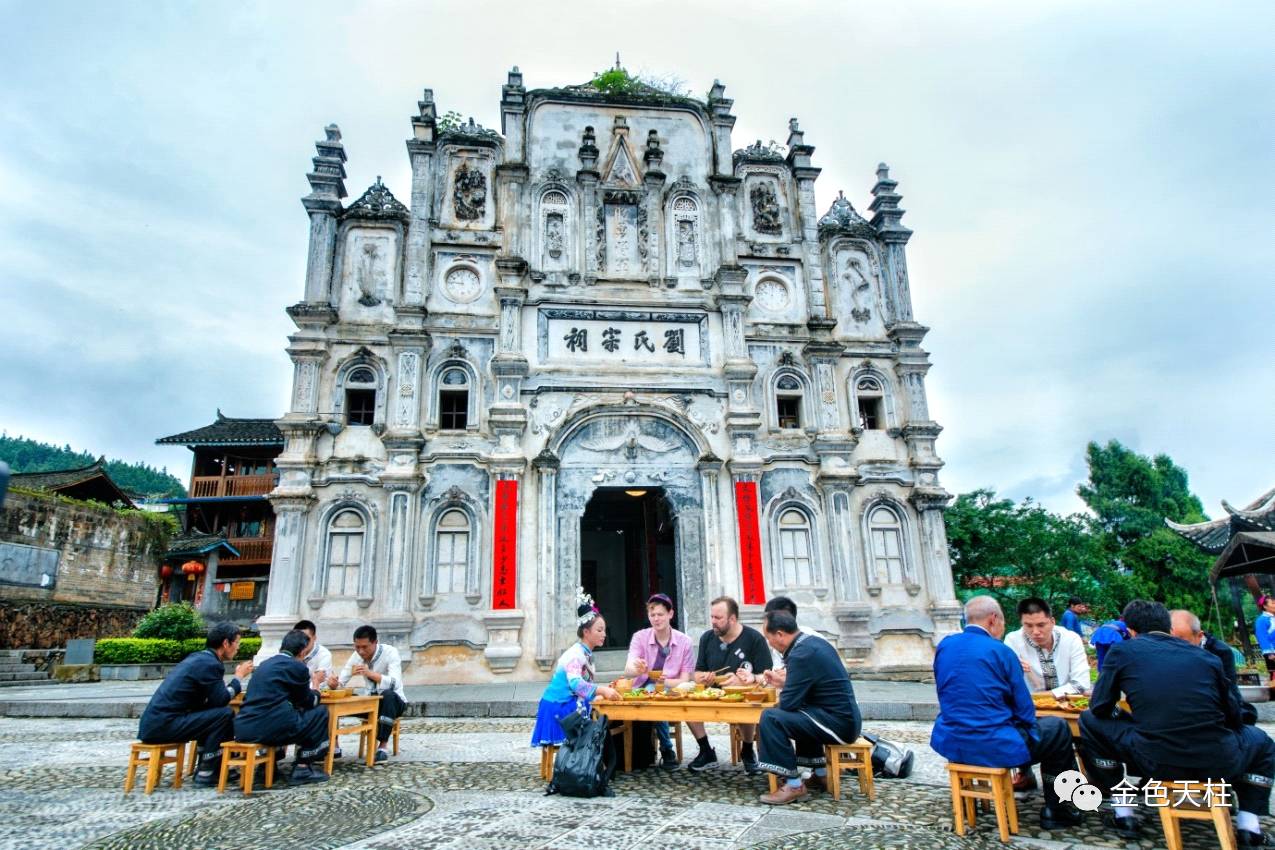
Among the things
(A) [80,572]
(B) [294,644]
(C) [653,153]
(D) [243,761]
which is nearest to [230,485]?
(A) [80,572]

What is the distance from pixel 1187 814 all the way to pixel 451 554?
41.7 feet

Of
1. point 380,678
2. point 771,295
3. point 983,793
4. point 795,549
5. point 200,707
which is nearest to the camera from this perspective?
point 983,793

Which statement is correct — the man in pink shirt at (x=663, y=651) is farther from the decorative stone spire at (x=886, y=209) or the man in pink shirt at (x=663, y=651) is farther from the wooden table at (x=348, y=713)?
the decorative stone spire at (x=886, y=209)

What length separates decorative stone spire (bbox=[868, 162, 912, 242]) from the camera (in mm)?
18062

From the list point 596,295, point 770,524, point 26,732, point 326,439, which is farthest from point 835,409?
point 26,732

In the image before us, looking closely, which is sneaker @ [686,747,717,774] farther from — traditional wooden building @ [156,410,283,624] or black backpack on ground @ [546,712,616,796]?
traditional wooden building @ [156,410,283,624]

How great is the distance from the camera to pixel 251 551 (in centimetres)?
2847

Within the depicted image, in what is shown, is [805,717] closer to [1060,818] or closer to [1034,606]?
[1060,818]

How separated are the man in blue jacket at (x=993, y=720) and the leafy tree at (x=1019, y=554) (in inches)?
692

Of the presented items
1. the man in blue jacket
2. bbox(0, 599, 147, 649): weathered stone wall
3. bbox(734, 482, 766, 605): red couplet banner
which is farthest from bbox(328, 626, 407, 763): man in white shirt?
bbox(0, 599, 147, 649): weathered stone wall

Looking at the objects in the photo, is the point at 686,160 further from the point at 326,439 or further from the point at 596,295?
the point at 326,439

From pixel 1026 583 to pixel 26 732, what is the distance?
22.6 m

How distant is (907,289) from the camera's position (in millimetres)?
17688

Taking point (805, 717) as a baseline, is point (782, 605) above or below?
above
